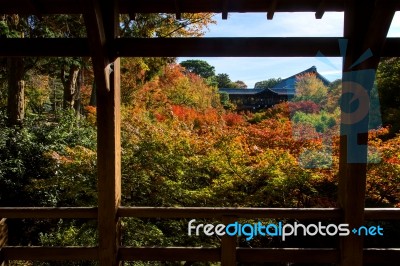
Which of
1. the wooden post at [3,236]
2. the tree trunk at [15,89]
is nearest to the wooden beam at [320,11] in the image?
the wooden post at [3,236]

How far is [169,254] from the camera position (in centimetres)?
266

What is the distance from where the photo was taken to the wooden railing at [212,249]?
2.58 metres

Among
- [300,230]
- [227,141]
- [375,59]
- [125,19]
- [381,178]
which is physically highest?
[125,19]

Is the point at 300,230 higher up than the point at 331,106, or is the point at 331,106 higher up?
the point at 331,106

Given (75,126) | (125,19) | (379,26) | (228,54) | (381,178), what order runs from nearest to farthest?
(379,26), (228,54), (381,178), (75,126), (125,19)

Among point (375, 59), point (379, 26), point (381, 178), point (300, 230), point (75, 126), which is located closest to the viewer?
point (379, 26)

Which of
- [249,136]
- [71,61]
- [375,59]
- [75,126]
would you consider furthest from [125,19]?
[375,59]

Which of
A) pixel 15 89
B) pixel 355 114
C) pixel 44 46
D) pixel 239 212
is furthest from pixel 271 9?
pixel 15 89

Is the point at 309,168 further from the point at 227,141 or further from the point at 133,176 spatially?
the point at 133,176

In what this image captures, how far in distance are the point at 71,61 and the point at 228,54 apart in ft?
21.1

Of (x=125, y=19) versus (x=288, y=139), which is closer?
(x=288, y=139)

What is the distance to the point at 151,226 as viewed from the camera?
407 cm

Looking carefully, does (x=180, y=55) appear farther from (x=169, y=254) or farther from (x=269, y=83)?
(x=269, y=83)

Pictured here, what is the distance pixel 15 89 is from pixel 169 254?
20.9 feet
